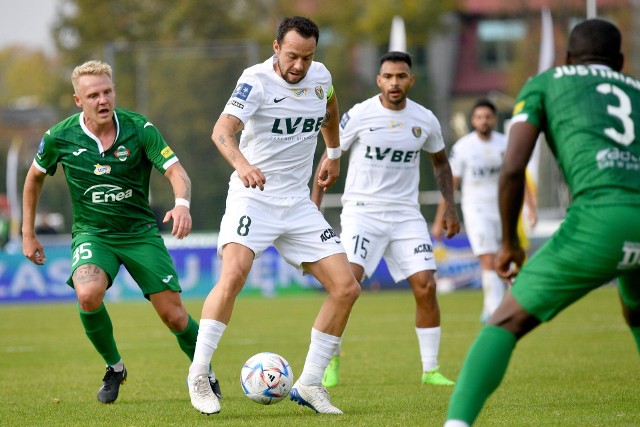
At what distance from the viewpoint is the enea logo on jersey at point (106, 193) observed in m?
8.06

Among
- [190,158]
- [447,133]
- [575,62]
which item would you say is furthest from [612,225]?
[447,133]

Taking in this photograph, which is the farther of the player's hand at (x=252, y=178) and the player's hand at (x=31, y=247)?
the player's hand at (x=31, y=247)

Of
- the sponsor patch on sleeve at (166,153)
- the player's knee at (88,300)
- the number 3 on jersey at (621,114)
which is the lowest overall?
the player's knee at (88,300)

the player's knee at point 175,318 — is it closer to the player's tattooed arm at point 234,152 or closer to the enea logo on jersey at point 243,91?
the player's tattooed arm at point 234,152

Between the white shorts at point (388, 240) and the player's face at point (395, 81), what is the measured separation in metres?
0.98

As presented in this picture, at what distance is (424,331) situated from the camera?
940 centimetres

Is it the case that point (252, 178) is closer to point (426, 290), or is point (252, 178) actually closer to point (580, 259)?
point (580, 259)

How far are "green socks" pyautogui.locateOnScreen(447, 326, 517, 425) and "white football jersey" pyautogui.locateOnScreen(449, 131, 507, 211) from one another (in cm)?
966

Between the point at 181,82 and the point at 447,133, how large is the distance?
8011mm

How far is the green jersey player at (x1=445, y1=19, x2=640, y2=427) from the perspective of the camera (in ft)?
17.1

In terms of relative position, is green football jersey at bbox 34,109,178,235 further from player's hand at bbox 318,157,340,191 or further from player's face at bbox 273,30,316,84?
player's hand at bbox 318,157,340,191

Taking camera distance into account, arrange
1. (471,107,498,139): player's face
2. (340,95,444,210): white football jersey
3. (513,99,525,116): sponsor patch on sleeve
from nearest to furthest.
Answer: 1. (513,99,525,116): sponsor patch on sleeve
2. (340,95,444,210): white football jersey
3. (471,107,498,139): player's face

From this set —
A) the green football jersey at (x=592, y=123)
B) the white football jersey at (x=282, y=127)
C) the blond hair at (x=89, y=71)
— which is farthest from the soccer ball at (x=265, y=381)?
the green football jersey at (x=592, y=123)

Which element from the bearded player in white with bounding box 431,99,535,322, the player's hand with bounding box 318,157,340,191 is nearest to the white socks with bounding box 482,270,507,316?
the bearded player in white with bounding box 431,99,535,322
